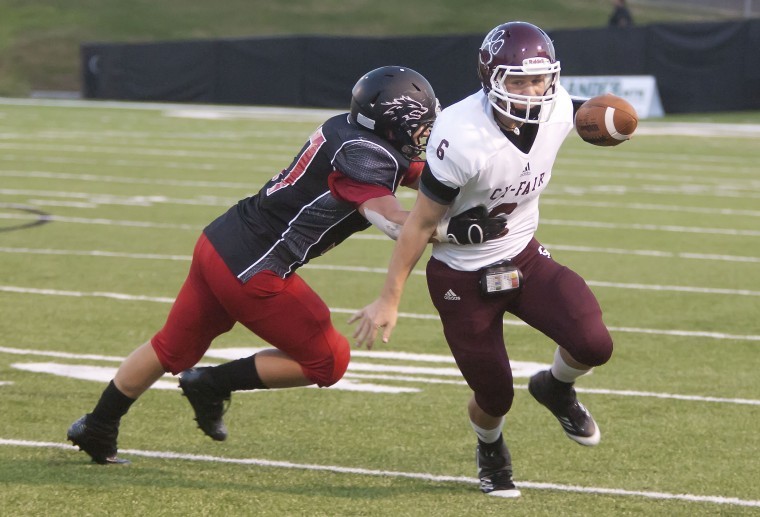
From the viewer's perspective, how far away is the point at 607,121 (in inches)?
196

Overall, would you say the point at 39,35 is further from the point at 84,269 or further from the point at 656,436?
the point at 656,436

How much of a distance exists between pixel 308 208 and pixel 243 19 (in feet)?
140

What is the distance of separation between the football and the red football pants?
1.23m

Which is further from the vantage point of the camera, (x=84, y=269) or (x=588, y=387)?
(x=84, y=269)

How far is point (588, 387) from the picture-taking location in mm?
6656

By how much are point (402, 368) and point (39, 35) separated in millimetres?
38400

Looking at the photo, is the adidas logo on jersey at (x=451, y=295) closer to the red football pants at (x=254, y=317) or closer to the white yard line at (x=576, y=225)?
the red football pants at (x=254, y=317)

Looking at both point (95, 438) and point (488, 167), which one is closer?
point (488, 167)

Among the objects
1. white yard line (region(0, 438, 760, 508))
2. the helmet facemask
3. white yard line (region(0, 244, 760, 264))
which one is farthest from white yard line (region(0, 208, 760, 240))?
the helmet facemask

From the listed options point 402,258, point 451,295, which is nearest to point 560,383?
point 451,295

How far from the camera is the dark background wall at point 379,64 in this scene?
2789 cm

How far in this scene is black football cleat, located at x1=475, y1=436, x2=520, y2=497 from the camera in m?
4.86

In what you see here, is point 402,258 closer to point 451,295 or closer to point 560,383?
point 451,295

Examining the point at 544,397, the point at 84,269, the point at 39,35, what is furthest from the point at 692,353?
the point at 39,35
